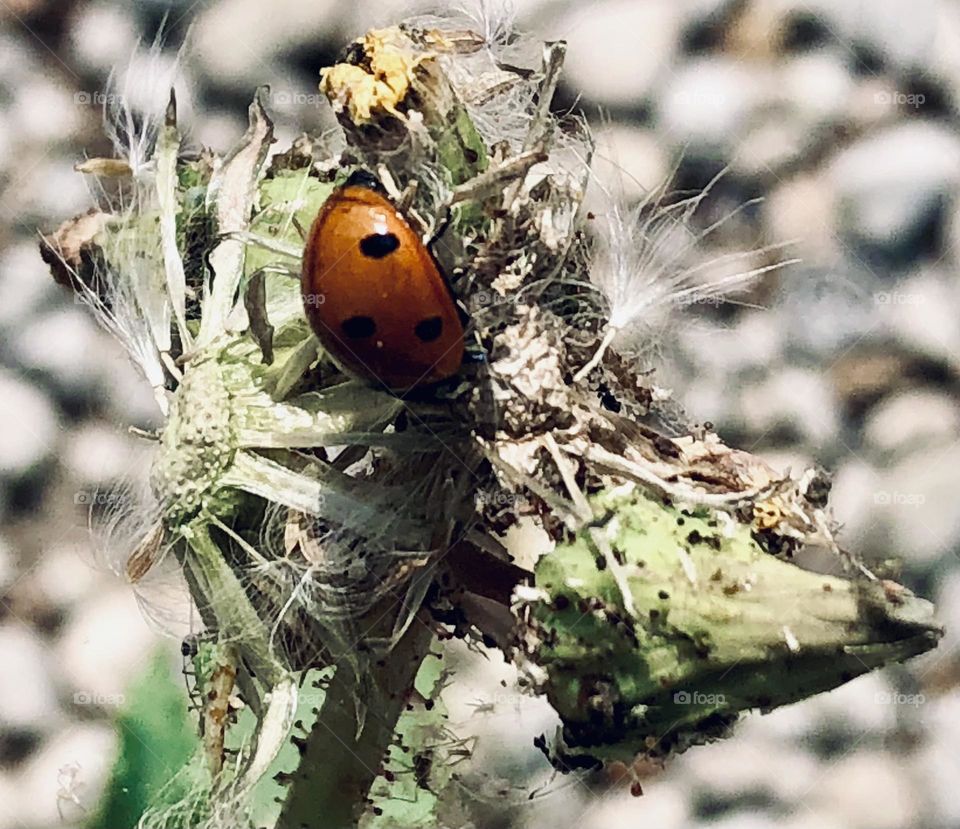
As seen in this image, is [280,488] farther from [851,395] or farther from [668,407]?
[851,395]

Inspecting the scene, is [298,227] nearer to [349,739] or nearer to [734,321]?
[349,739]

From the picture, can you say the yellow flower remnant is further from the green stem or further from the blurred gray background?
the blurred gray background

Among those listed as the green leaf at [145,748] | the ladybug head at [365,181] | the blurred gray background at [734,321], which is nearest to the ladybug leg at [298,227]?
the ladybug head at [365,181]

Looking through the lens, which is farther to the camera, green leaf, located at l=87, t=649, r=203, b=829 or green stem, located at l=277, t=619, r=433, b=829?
green leaf, located at l=87, t=649, r=203, b=829

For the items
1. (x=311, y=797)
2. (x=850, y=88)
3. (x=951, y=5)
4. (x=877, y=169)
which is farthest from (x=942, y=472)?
(x=311, y=797)

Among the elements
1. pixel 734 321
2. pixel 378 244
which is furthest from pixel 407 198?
pixel 734 321

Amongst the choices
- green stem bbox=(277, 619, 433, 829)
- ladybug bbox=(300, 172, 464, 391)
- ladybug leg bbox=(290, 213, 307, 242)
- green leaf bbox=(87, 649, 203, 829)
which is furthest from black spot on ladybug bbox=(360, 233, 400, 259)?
green leaf bbox=(87, 649, 203, 829)
